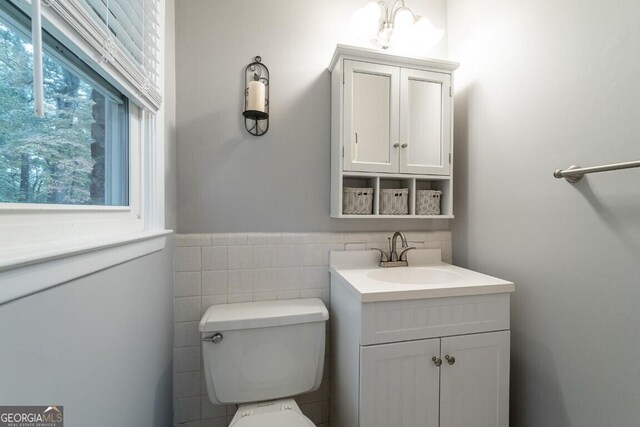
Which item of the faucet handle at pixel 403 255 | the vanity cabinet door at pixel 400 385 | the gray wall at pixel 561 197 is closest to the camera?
the gray wall at pixel 561 197

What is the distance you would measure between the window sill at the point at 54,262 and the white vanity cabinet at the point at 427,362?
735 millimetres

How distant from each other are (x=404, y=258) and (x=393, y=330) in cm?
52

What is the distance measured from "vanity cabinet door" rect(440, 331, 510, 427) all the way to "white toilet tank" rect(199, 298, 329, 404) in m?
0.50

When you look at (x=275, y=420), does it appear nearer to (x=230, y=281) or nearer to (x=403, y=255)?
(x=230, y=281)

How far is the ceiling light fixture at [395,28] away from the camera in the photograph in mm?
1247

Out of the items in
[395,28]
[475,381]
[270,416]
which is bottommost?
[270,416]

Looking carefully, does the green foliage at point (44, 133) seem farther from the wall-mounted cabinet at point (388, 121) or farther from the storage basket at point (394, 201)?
the storage basket at point (394, 201)

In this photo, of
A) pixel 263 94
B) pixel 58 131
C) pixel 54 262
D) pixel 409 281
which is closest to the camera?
pixel 54 262

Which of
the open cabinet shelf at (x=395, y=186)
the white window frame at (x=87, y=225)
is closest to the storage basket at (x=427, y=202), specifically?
the open cabinet shelf at (x=395, y=186)

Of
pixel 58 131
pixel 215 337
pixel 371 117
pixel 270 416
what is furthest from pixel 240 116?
pixel 270 416

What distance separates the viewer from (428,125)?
1297mm

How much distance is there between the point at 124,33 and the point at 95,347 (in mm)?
850

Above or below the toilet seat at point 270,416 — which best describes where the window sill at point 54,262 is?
above

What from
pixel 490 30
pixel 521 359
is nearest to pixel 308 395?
pixel 521 359
